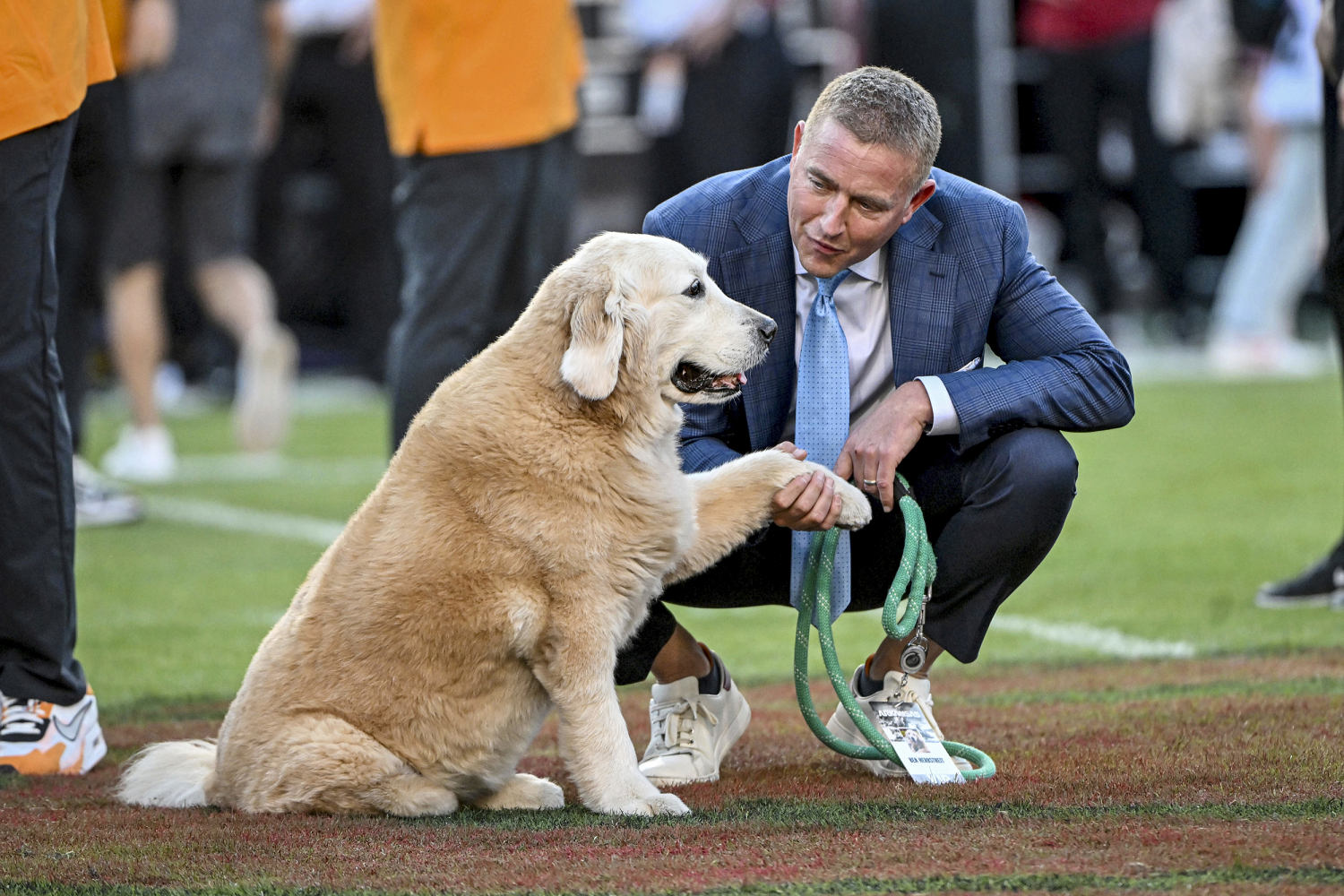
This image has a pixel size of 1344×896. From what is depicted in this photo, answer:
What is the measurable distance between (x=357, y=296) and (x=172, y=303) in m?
1.38

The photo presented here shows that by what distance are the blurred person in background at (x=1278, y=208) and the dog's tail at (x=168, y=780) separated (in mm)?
7160

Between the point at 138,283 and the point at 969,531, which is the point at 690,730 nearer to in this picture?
the point at 969,531

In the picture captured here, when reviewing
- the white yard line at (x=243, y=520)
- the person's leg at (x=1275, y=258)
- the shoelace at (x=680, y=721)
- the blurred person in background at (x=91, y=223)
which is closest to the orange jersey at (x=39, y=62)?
the shoelace at (x=680, y=721)

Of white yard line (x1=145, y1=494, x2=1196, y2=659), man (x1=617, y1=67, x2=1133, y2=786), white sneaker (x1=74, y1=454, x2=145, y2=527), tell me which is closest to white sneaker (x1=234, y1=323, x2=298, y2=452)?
white yard line (x1=145, y1=494, x2=1196, y2=659)

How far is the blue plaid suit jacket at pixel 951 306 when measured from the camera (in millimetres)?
3596

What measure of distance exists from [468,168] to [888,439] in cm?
204

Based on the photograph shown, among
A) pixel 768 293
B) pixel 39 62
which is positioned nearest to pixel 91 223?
pixel 39 62

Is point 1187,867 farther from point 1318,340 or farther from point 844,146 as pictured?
point 1318,340

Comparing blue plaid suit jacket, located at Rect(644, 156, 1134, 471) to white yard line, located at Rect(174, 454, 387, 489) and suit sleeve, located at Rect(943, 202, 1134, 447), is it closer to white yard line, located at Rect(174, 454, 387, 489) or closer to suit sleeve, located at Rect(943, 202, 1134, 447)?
suit sleeve, located at Rect(943, 202, 1134, 447)

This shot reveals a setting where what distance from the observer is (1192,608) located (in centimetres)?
521

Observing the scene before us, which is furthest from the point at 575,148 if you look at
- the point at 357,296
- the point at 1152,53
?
the point at 1152,53

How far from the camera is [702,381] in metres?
3.46

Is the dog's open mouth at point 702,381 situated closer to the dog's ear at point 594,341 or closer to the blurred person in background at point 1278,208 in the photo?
the dog's ear at point 594,341

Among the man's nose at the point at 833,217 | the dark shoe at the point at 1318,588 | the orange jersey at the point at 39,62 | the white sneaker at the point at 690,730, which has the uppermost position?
the orange jersey at the point at 39,62
